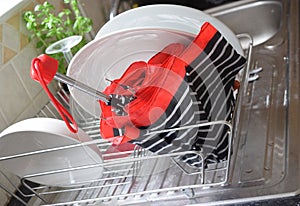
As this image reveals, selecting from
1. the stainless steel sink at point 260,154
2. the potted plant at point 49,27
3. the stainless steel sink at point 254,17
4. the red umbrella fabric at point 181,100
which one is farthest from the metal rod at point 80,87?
the stainless steel sink at point 254,17

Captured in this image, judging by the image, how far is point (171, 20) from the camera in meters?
0.78

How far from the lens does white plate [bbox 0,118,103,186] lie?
711 millimetres

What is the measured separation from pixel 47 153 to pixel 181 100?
11.0 inches

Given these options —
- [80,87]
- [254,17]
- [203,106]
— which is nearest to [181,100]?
[203,106]

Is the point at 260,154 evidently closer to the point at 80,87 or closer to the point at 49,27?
the point at 80,87

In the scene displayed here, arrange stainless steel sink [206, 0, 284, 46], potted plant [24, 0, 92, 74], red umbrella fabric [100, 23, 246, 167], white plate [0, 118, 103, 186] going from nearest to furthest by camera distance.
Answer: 1. red umbrella fabric [100, 23, 246, 167]
2. white plate [0, 118, 103, 186]
3. potted plant [24, 0, 92, 74]
4. stainless steel sink [206, 0, 284, 46]

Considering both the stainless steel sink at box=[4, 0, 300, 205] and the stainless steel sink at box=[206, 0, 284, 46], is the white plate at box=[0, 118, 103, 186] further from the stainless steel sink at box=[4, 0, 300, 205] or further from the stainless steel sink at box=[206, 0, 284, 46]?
the stainless steel sink at box=[206, 0, 284, 46]

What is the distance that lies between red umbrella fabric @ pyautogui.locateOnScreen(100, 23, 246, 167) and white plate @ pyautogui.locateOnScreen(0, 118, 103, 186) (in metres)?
0.09

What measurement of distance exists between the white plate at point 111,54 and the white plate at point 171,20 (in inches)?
1.3

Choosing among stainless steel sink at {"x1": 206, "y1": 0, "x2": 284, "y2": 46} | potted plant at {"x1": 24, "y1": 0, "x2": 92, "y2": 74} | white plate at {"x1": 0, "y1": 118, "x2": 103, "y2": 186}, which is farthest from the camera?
stainless steel sink at {"x1": 206, "y1": 0, "x2": 284, "y2": 46}

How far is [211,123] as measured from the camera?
0.60 meters

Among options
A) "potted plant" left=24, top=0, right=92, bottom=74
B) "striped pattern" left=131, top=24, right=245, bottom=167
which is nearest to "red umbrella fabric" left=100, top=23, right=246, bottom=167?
"striped pattern" left=131, top=24, right=245, bottom=167

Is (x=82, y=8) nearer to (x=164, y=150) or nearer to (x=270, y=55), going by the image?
(x=270, y=55)

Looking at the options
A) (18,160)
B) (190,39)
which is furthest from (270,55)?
(18,160)
